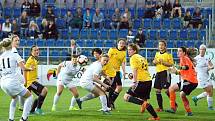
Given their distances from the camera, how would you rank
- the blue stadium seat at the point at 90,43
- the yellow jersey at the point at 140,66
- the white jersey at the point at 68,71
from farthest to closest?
the blue stadium seat at the point at 90,43, the white jersey at the point at 68,71, the yellow jersey at the point at 140,66

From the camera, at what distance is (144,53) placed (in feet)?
105

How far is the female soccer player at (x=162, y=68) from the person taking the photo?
17812 millimetres

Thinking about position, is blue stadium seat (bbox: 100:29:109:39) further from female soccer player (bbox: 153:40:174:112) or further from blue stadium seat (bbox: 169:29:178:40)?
female soccer player (bbox: 153:40:174:112)

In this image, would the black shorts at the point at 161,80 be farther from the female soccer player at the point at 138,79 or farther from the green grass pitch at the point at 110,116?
the female soccer player at the point at 138,79

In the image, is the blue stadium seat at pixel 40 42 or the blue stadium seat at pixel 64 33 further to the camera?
the blue stadium seat at pixel 64 33

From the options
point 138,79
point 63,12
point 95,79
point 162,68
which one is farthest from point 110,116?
point 63,12

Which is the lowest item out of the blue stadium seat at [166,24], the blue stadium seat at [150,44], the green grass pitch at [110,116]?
the green grass pitch at [110,116]

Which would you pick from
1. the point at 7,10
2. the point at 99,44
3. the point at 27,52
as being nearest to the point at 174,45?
the point at 99,44

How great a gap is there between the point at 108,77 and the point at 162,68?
1.75 metres

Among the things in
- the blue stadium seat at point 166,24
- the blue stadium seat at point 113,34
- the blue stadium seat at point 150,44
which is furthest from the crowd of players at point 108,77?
the blue stadium seat at point 166,24

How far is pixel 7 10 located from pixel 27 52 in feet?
23.4

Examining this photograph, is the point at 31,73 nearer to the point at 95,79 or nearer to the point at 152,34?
the point at 95,79

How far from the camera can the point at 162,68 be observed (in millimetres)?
18375

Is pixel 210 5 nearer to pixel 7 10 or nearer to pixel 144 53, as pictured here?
pixel 144 53
